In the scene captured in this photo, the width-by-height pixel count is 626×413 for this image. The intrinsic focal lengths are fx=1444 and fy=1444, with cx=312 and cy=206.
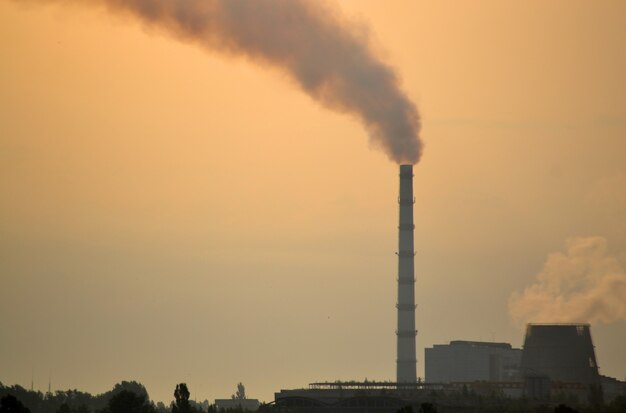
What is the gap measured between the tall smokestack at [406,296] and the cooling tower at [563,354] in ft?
52.4

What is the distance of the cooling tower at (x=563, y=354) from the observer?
19312cm

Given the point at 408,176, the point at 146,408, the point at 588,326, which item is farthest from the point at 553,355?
the point at 146,408

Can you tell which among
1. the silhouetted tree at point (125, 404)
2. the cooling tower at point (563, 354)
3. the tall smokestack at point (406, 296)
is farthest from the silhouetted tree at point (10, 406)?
the cooling tower at point (563, 354)

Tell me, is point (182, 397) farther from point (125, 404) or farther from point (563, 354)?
point (563, 354)

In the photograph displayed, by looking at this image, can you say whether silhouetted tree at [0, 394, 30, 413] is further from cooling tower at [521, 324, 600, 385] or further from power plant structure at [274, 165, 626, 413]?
cooling tower at [521, 324, 600, 385]

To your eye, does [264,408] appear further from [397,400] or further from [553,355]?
[553,355]

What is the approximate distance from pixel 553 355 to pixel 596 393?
2193 centimetres

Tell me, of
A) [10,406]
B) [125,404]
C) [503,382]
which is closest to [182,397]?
[125,404]

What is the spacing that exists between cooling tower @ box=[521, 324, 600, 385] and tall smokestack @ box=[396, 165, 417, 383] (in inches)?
628

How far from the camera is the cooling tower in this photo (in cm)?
19312

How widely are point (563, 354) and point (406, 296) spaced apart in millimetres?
22880

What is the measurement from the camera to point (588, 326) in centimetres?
19775

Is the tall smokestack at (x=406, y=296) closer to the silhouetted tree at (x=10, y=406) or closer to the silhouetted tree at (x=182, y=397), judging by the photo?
the silhouetted tree at (x=182, y=397)

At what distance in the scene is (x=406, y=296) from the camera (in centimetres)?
19262
